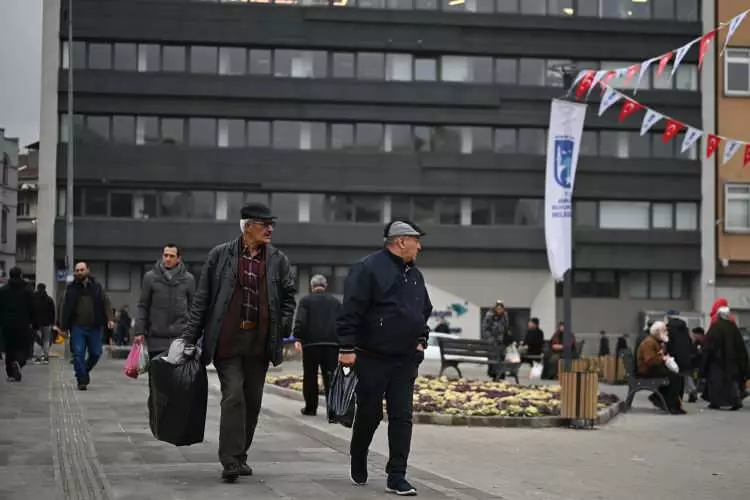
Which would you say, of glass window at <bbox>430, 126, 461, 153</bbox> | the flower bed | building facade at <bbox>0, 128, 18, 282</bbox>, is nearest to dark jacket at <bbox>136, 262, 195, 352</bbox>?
the flower bed

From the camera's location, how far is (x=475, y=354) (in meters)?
27.0

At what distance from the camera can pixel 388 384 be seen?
8.91 meters

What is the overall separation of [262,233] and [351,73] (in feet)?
155

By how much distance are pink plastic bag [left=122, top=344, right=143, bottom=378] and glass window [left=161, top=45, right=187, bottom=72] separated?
4357cm

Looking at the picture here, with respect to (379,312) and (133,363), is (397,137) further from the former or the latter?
(379,312)

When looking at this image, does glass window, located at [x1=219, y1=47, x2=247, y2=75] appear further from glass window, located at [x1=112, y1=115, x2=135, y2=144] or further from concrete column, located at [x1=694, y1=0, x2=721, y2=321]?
concrete column, located at [x1=694, y1=0, x2=721, y2=321]

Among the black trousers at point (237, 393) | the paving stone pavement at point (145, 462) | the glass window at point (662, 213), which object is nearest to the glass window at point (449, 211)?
the glass window at point (662, 213)

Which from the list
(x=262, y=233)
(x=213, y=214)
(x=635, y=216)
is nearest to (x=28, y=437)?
(x=262, y=233)

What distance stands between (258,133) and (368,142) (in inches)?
194

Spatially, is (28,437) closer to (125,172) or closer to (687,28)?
(125,172)

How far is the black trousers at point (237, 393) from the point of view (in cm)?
891

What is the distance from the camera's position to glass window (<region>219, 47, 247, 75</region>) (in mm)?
55094

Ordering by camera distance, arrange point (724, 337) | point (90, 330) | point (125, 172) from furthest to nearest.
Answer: point (125, 172), point (724, 337), point (90, 330)

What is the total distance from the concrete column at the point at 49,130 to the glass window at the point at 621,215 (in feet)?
80.7
